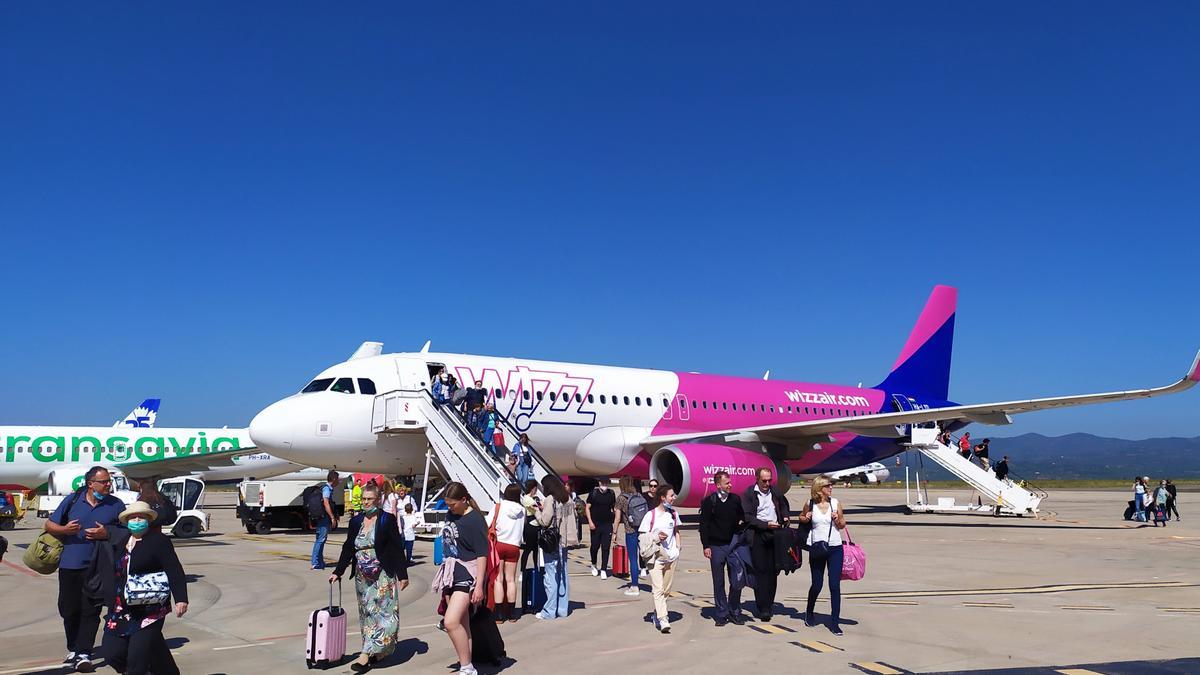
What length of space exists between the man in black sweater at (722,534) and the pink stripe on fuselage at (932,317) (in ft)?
83.3

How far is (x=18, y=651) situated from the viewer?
27.7 feet

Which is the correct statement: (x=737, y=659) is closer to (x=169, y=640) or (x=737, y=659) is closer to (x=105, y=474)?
(x=169, y=640)

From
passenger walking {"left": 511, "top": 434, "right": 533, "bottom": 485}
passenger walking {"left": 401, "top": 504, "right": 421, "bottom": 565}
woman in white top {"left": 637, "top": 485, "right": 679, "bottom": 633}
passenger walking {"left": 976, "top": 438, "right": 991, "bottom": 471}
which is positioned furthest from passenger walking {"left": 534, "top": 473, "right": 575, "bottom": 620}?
passenger walking {"left": 976, "top": 438, "right": 991, "bottom": 471}

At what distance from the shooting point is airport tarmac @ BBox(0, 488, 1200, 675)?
773 cm

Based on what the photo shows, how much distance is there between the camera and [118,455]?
34844 mm

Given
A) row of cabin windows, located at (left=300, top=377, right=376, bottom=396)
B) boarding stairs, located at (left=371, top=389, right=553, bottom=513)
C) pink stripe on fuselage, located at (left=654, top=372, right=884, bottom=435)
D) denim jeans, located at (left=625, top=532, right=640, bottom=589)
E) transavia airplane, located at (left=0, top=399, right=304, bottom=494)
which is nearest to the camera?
denim jeans, located at (left=625, top=532, right=640, bottom=589)

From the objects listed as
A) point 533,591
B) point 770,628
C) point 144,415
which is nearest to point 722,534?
point 770,628

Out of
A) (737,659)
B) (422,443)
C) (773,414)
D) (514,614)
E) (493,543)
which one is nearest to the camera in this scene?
(737,659)

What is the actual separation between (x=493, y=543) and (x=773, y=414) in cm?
1969

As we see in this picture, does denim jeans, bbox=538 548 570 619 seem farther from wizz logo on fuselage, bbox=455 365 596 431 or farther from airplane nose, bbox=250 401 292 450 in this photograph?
wizz logo on fuselage, bbox=455 365 596 431

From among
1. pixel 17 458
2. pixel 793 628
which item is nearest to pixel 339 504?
pixel 17 458

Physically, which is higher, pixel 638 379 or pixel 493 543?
pixel 638 379

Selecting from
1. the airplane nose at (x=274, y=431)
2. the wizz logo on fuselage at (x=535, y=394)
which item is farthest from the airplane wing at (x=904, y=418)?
the airplane nose at (x=274, y=431)

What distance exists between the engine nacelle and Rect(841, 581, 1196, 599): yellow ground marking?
27.6 feet
